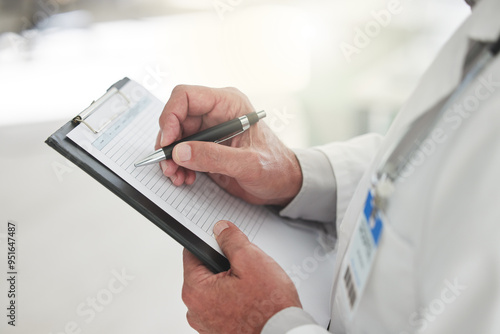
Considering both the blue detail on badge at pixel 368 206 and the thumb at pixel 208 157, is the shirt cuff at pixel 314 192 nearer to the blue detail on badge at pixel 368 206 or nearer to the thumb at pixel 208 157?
the thumb at pixel 208 157

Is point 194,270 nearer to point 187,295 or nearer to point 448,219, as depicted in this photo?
point 187,295

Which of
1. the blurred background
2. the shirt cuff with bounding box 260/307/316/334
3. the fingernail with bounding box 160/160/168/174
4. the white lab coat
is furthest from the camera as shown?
the blurred background

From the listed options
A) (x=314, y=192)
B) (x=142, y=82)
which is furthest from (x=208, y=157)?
(x=142, y=82)

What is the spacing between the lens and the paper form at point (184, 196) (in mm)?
511

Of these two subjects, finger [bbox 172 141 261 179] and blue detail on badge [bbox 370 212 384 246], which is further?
finger [bbox 172 141 261 179]

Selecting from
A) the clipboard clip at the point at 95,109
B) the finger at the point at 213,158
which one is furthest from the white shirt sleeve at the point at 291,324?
the clipboard clip at the point at 95,109

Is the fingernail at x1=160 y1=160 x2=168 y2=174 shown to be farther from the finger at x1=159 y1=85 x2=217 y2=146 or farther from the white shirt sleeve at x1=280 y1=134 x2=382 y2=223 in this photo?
the white shirt sleeve at x1=280 y1=134 x2=382 y2=223

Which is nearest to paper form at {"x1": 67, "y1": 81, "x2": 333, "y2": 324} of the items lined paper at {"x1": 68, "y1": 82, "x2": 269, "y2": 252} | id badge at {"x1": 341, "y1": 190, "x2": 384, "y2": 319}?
lined paper at {"x1": 68, "y1": 82, "x2": 269, "y2": 252}

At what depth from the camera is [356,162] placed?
0.69m

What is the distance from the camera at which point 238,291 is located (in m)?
0.48

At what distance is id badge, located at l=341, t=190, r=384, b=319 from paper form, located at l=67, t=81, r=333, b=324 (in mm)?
147

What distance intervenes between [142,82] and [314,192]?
635 mm

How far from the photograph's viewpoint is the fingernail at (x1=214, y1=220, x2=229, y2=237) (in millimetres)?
529

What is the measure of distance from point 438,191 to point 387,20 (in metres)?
1.21
